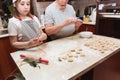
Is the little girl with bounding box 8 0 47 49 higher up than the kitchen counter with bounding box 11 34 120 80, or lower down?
higher up

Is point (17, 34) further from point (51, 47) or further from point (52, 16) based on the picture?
point (52, 16)

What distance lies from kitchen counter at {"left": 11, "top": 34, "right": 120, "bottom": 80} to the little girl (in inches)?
3.0

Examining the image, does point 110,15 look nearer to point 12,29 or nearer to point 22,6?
point 22,6

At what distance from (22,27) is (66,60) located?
1.87 feet

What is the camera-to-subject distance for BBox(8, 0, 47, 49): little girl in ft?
3.89

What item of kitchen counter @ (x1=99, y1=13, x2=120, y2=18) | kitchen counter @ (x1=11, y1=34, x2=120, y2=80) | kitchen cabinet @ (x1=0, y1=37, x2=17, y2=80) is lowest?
kitchen cabinet @ (x1=0, y1=37, x2=17, y2=80)

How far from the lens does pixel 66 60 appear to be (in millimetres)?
958

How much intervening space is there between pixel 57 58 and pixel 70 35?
0.67 m

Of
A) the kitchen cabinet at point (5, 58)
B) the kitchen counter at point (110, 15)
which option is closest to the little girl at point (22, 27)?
the kitchen cabinet at point (5, 58)

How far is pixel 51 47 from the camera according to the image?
1222 millimetres

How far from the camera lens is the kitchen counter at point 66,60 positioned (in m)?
0.79

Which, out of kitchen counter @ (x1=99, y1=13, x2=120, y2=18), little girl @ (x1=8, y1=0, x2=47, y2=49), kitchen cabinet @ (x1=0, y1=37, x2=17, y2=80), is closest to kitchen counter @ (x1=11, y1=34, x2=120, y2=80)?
little girl @ (x1=8, y1=0, x2=47, y2=49)

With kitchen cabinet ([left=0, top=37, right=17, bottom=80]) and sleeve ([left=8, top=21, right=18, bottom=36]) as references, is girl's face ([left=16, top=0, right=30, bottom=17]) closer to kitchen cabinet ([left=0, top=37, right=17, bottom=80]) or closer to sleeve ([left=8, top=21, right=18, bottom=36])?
sleeve ([left=8, top=21, right=18, bottom=36])

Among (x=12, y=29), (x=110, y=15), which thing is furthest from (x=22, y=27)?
(x=110, y=15)
